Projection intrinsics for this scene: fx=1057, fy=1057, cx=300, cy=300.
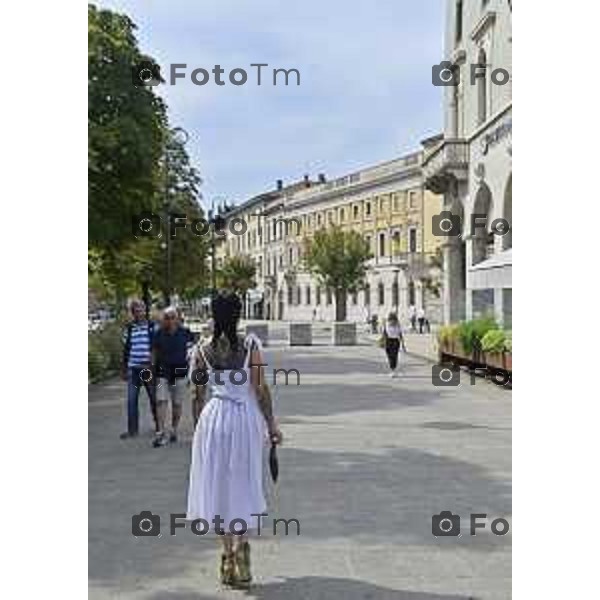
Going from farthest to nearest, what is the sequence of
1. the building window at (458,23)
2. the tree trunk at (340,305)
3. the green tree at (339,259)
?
the tree trunk at (340,305) < the green tree at (339,259) < the building window at (458,23)

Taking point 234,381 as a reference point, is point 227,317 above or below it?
above

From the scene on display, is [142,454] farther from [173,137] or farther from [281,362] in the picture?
[173,137]

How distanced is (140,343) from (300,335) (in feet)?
103

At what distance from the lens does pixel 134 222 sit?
21391 mm

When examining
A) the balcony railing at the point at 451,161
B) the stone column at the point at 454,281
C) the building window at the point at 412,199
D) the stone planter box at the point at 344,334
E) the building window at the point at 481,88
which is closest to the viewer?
the building window at the point at 481,88

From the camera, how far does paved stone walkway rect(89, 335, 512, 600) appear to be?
20.8 feet

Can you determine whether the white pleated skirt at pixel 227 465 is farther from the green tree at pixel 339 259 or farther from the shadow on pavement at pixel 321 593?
the green tree at pixel 339 259

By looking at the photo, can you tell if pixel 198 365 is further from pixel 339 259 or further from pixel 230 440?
pixel 339 259

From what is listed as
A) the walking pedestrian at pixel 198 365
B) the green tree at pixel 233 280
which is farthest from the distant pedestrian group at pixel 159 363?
the walking pedestrian at pixel 198 365

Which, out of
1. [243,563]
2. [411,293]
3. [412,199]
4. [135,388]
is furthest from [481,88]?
[412,199]

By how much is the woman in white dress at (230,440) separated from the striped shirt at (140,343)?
6.95 metres

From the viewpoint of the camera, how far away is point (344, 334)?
45000mm

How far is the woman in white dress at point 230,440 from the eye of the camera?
245 inches
